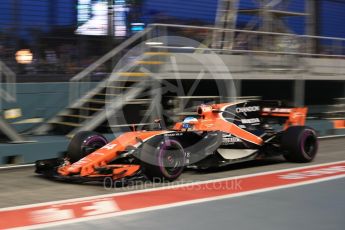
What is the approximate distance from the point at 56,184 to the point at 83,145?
105 cm

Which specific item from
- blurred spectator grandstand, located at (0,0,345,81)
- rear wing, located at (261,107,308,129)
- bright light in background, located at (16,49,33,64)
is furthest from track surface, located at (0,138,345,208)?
blurred spectator grandstand, located at (0,0,345,81)

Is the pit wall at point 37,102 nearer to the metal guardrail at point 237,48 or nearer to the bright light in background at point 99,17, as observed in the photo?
the metal guardrail at point 237,48

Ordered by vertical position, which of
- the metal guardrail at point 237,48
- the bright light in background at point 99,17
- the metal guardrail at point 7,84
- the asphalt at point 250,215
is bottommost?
the asphalt at point 250,215

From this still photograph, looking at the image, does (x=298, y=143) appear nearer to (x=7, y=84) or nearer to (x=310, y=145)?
(x=310, y=145)

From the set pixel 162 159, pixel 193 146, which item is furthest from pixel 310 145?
pixel 162 159

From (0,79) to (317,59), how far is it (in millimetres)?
9960

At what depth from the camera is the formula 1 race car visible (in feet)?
26.6

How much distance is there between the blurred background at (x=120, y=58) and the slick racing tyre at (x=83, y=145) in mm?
1566

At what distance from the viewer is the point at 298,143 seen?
10.1 m

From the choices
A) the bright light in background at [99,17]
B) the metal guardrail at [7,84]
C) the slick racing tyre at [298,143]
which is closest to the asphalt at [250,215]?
the slick racing tyre at [298,143]

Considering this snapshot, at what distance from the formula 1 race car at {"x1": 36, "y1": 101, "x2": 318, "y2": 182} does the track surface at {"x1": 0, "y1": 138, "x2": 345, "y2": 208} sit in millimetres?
172

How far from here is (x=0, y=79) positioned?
11758 millimetres

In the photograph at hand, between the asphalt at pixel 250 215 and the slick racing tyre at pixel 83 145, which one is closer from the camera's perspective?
the asphalt at pixel 250 215

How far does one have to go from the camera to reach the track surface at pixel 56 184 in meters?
7.33
